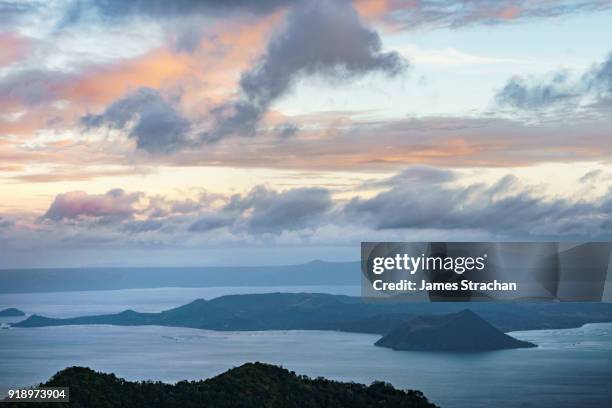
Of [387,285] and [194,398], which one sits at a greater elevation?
[387,285]

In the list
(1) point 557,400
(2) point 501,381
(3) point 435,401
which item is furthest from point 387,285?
(2) point 501,381

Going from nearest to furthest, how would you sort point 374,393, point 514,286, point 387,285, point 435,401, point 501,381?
point 387,285 < point 514,286 < point 374,393 < point 435,401 < point 501,381

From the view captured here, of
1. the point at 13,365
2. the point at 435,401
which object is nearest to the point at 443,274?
the point at 435,401

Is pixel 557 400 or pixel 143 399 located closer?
pixel 143 399

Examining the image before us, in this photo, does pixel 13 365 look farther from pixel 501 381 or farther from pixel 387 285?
pixel 387 285

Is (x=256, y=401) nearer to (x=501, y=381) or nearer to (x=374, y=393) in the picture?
(x=374, y=393)

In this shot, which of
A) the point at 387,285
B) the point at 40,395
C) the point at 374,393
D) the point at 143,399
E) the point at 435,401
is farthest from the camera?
the point at 435,401
